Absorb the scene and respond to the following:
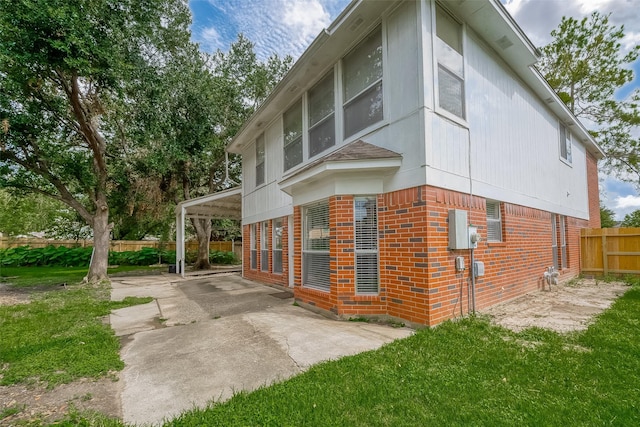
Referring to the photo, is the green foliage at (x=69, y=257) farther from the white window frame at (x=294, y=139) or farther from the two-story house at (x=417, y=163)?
the two-story house at (x=417, y=163)

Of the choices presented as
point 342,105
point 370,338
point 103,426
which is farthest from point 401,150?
point 103,426

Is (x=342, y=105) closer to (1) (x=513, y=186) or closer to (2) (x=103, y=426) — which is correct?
(1) (x=513, y=186)

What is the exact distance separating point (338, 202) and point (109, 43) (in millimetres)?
9559

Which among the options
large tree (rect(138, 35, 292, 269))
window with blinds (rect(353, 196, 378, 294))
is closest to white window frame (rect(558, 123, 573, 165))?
window with blinds (rect(353, 196, 378, 294))

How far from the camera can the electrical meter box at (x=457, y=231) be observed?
15.6 feet

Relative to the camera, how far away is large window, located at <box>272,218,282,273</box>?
9203mm

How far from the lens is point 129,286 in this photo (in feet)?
33.5

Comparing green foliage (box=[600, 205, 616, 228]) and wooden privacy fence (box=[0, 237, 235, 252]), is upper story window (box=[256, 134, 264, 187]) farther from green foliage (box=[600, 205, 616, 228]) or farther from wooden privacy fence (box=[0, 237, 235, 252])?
green foliage (box=[600, 205, 616, 228])

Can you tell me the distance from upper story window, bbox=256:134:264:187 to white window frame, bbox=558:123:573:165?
33.2ft

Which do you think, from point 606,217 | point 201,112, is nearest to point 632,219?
point 606,217

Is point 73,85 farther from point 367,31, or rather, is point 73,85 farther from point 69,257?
point 69,257

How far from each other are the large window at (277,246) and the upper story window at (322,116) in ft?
9.32

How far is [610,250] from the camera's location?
990 centimetres

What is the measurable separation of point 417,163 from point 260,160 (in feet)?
23.3
